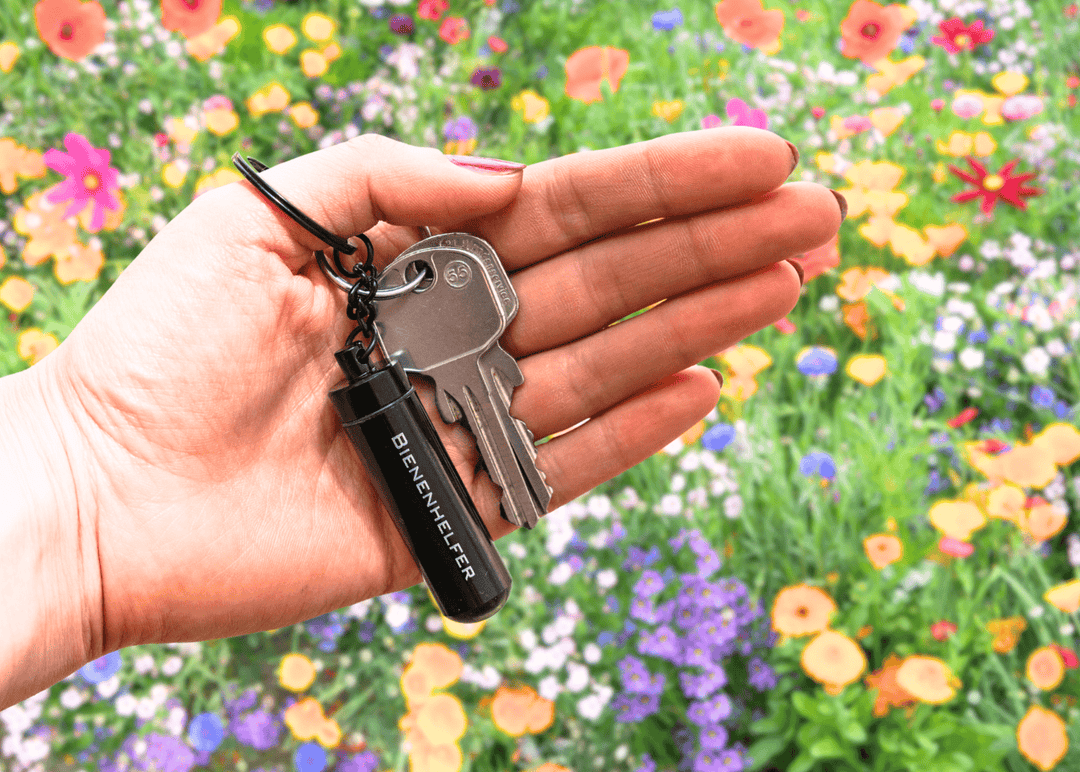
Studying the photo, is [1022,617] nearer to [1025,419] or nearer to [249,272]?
[1025,419]

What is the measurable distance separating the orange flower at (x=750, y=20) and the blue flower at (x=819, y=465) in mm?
1527

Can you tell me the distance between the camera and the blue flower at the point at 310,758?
1880mm

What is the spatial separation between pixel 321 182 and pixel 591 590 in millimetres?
1105

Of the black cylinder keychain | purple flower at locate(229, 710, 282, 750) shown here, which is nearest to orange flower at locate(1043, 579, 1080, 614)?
the black cylinder keychain

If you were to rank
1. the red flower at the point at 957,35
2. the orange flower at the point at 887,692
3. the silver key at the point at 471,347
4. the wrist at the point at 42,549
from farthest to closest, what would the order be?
the red flower at the point at 957,35, the orange flower at the point at 887,692, the silver key at the point at 471,347, the wrist at the point at 42,549

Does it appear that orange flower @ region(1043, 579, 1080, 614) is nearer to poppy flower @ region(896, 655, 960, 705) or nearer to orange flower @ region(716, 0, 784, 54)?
poppy flower @ region(896, 655, 960, 705)

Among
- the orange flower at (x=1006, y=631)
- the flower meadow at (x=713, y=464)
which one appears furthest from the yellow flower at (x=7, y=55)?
the orange flower at (x=1006, y=631)

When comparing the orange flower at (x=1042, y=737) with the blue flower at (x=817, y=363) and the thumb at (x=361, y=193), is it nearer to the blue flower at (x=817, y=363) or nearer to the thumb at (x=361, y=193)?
the blue flower at (x=817, y=363)

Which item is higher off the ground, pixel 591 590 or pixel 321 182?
pixel 321 182

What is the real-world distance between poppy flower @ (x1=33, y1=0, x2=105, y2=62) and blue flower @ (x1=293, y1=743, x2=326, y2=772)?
2122 mm

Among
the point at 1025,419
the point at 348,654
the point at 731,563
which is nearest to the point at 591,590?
the point at 731,563

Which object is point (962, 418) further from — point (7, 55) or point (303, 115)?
point (7, 55)

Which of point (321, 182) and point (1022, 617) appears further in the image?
point (1022, 617)

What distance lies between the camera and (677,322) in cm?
168
